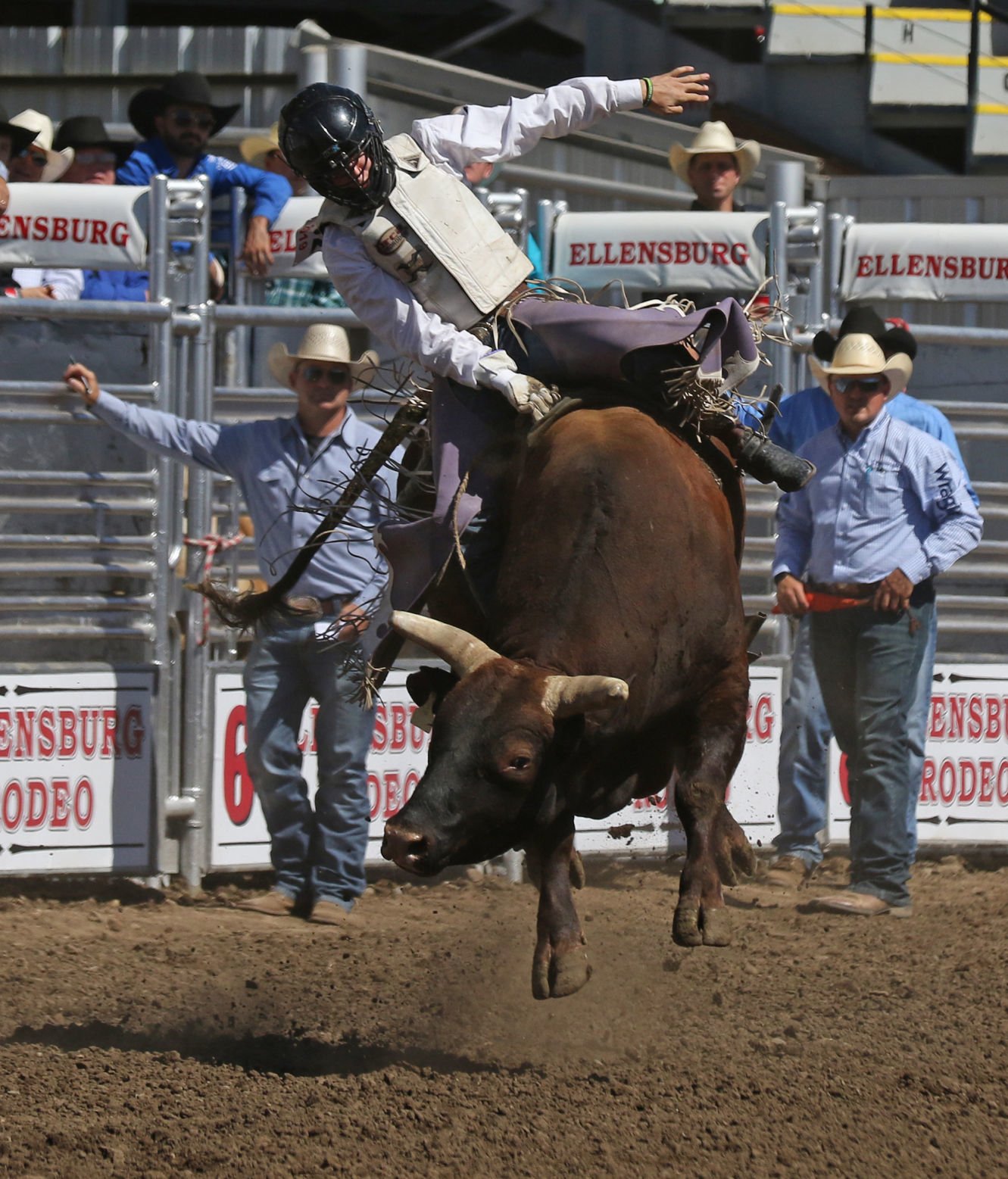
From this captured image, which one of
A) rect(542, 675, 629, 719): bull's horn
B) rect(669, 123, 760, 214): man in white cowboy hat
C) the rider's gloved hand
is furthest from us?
rect(669, 123, 760, 214): man in white cowboy hat

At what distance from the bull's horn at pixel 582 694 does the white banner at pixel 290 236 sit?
4.10m

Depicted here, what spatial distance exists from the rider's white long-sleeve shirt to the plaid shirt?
3.18m

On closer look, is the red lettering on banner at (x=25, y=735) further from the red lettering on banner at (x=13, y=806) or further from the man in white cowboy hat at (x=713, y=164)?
the man in white cowboy hat at (x=713, y=164)

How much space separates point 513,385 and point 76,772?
133 inches

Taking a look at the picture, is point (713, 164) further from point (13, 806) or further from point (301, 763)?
point (13, 806)

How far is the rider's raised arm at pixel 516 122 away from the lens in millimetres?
5406

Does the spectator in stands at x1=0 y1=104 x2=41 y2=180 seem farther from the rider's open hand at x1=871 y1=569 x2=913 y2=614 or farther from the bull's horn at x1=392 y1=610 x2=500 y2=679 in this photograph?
the bull's horn at x1=392 y1=610 x2=500 y2=679

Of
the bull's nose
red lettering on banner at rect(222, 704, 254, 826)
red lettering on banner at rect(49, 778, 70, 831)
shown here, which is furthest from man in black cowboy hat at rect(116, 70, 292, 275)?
the bull's nose

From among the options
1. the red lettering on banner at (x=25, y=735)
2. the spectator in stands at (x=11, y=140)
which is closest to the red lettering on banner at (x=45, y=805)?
the red lettering on banner at (x=25, y=735)

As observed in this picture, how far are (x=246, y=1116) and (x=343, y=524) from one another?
250 cm

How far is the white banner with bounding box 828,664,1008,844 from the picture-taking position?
8469 millimetres

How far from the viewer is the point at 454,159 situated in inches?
215

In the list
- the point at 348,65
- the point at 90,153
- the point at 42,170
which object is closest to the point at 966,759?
the point at 348,65

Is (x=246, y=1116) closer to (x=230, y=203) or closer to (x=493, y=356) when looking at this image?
(x=493, y=356)
